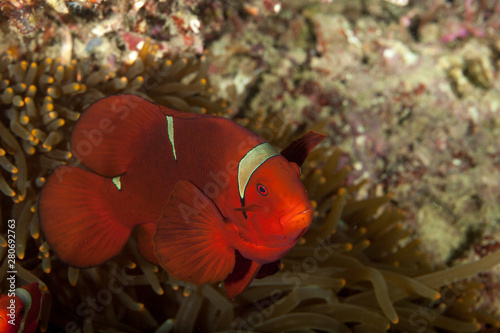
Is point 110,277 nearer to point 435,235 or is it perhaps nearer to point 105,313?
point 105,313

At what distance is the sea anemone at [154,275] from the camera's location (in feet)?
5.51

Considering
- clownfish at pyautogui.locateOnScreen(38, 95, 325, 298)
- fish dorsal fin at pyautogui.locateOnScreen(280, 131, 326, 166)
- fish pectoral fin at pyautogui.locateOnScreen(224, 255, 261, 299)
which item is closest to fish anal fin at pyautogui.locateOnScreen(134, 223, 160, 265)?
clownfish at pyautogui.locateOnScreen(38, 95, 325, 298)

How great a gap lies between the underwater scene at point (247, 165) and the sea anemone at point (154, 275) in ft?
0.03

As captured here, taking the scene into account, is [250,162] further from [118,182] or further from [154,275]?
[154,275]

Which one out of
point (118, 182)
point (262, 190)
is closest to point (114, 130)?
point (118, 182)

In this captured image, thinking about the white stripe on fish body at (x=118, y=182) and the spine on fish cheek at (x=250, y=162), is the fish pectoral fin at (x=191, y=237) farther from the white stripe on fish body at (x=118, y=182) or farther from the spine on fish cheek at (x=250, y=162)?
the white stripe on fish body at (x=118, y=182)

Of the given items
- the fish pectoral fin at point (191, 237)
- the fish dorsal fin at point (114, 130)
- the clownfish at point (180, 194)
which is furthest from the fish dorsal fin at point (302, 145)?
the fish dorsal fin at point (114, 130)

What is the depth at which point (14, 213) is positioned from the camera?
168cm

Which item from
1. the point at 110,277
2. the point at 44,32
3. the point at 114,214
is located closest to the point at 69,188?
the point at 114,214

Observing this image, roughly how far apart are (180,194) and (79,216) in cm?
43

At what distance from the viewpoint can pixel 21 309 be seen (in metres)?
1.40

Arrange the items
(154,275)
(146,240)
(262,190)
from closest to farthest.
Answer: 1. (262,190)
2. (146,240)
3. (154,275)

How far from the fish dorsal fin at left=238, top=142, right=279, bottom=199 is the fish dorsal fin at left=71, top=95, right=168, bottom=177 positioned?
30 centimetres

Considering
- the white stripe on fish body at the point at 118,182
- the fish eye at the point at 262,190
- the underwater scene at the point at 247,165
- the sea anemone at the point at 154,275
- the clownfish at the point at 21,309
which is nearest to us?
the fish eye at the point at 262,190
